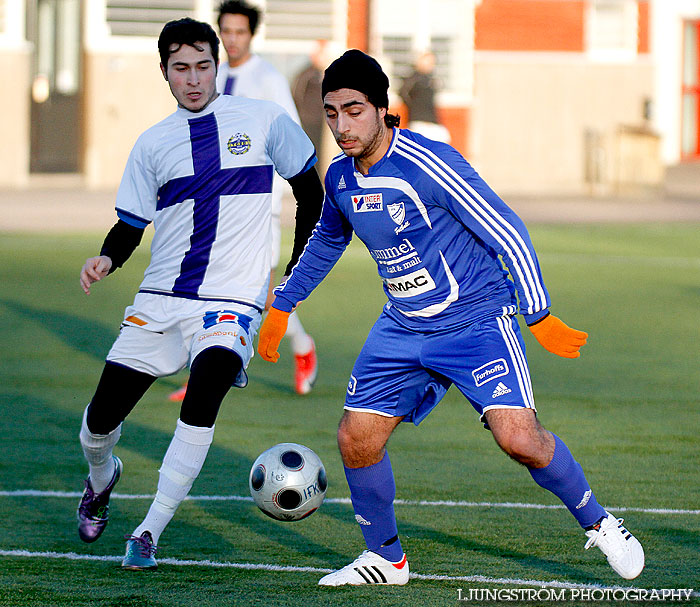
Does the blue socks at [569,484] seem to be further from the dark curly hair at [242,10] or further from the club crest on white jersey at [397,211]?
the dark curly hair at [242,10]

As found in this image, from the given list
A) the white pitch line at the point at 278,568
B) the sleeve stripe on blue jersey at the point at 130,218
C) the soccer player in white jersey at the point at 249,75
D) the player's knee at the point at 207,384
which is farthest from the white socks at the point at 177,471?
the soccer player in white jersey at the point at 249,75

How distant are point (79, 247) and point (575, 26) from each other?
1710 cm

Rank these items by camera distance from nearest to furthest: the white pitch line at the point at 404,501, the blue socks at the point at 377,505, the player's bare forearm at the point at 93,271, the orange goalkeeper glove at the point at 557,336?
the orange goalkeeper glove at the point at 557,336 → the blue socks at the point at 377,505 → the player's bare forearm at the point at 93,271 → the white pitch line at the point at 404,501

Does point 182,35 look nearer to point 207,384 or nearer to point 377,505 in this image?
point 207,384

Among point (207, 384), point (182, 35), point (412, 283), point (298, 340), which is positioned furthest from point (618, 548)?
point (298, 340)

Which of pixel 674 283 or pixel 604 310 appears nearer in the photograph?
pixel 604 310

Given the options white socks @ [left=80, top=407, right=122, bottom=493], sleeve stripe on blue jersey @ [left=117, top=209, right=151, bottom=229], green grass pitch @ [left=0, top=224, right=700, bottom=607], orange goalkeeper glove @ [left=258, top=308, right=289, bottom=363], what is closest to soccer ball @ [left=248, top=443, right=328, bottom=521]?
green grass pitch @ [left=0, top=224, right=700, bottom=607]

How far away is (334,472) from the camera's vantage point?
7379 millimetres

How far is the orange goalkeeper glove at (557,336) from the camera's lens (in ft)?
17.0

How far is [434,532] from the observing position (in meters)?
6.18

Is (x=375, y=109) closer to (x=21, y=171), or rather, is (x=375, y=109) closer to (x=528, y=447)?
(x=528, y=447)

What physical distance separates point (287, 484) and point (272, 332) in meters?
0.64

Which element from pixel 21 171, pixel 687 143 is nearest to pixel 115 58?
pixel 21 171

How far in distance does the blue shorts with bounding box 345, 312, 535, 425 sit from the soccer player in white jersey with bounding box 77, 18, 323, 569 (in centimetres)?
64
